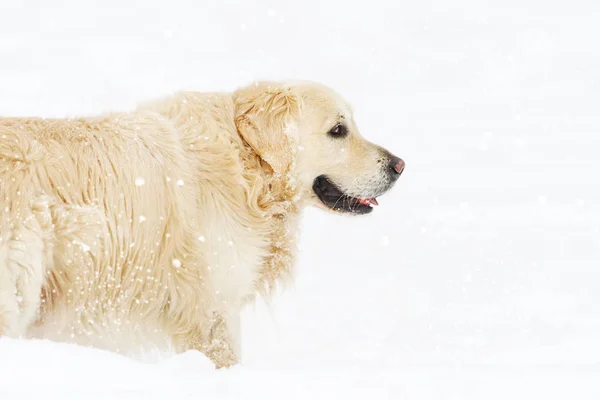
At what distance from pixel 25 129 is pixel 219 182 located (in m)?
1.07

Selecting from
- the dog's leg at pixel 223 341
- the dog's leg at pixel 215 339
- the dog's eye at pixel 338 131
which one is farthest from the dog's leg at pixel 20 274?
the dog's eye at pixel 338 131

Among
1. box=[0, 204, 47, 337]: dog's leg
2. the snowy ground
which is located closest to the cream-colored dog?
box=[0, 204, 47, 337]: dog's leg

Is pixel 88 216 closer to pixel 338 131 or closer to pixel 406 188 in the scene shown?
pixel 338 131

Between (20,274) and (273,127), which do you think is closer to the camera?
(20,274)

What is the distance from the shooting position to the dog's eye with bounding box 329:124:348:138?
464 cm

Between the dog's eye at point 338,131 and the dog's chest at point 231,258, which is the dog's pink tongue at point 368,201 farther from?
the dog's chest at point 231,258

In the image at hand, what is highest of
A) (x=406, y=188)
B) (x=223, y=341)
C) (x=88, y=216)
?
(x=88, y=216)

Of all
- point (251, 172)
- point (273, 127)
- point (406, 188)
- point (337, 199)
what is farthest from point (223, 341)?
point (406, 188)

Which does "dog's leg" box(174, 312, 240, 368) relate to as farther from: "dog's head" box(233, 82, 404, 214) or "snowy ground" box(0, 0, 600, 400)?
"dog's head" box(233, 82, 404, 214)

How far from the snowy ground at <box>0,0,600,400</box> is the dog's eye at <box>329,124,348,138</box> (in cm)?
136

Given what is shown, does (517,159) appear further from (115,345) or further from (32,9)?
(32,9)

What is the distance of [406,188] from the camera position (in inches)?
358

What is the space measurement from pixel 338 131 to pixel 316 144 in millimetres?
176

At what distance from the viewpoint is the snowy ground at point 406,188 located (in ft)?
9.96
